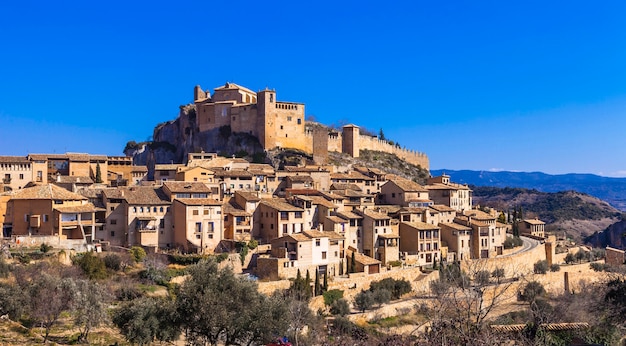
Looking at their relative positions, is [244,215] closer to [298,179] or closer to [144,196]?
[144,196]

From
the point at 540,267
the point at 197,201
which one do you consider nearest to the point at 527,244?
the point at 540,267

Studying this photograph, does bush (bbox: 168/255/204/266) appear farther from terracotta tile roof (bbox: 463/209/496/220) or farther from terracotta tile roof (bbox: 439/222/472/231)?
terracotta tile roof (bbox: 463/209/496/220)

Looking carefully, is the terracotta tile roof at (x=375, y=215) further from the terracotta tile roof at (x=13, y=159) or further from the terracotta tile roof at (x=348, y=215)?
the terracotta tile roof at (x=13, y=159)

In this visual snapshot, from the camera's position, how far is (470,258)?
5256cm

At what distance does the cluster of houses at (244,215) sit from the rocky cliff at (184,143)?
13.9 meters

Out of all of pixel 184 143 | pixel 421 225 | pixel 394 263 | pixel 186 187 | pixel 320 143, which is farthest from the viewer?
pixel 184 143

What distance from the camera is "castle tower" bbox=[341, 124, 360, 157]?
3222 inches

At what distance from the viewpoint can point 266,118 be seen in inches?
2963

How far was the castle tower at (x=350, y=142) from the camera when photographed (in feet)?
269

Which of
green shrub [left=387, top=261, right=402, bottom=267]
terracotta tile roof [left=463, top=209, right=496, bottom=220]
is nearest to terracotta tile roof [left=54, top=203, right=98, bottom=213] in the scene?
green shrub [left=387, top=261, right=402, bottom=267]

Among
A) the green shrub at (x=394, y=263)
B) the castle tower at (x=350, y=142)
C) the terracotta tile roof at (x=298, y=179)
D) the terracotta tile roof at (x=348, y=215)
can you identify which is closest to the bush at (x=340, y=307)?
the green shrub at (x=394, y=263)

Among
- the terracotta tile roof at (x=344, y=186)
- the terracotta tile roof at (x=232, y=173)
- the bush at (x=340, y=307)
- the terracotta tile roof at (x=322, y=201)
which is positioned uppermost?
the terracotta tile roof at (x=232, y=173)

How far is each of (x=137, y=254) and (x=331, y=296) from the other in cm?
1197

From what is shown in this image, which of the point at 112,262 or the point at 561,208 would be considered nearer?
the point at 112,262
